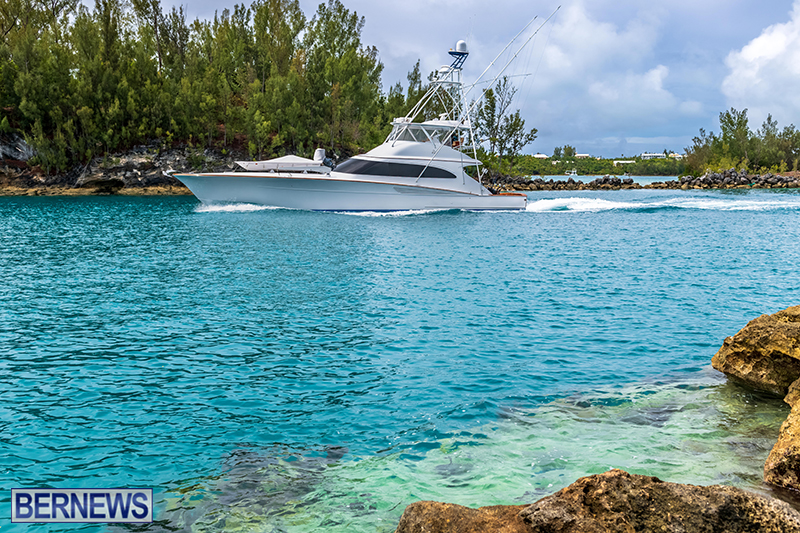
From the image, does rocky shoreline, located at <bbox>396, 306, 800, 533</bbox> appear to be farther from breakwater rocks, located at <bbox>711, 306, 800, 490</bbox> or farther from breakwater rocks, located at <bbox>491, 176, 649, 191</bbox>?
→ breakwater rocks, located at <bbox>491, 176, 649, 191</bbox>

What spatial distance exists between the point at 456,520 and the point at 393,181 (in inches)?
1030

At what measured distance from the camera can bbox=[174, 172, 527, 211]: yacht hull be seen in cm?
2725

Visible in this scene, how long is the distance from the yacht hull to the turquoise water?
11759 mm

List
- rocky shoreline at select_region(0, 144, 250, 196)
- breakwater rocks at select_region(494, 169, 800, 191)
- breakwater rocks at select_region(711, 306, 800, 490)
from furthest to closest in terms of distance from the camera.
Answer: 1. breakwater rocks at select_region(494, 169, 800, 191)
2. rocky shoreline at select_region(0, 144, 250, 196)
3. breakwater rocks at select_region(711, 306, 800, 490)

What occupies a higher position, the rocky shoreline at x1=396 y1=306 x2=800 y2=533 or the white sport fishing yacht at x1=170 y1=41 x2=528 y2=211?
the white sport fishing yacht at x1=170 y1=41 x2=528 y2=211

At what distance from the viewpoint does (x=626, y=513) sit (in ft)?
9.01

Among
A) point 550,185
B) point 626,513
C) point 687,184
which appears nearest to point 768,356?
point 626,513

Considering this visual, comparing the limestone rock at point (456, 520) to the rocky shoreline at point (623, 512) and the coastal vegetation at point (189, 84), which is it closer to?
the rocky shoreline at point (623, 512)

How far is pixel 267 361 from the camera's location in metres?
7.38

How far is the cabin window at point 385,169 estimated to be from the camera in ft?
92.2

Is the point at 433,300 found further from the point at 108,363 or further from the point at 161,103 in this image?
the point at 161,103
